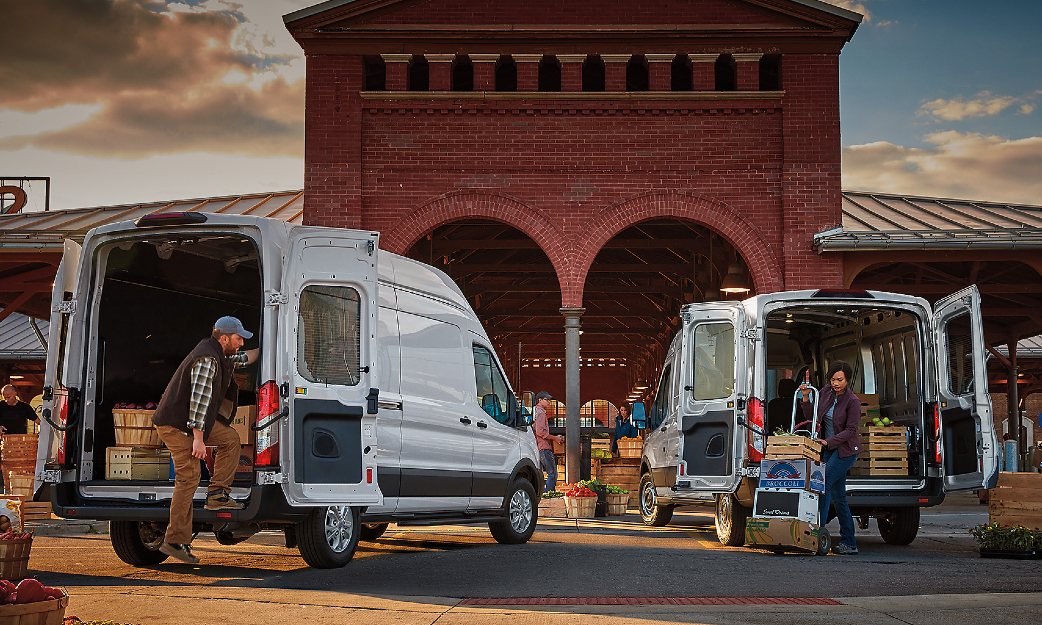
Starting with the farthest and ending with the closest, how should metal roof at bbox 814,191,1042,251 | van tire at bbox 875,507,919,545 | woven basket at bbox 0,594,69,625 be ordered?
metal roof at bbox 814,191,1042,251 → van tire at bbox 875,507,919,545 → woven basket at bbox 0,594,69,625

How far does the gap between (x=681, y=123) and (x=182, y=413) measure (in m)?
12.2

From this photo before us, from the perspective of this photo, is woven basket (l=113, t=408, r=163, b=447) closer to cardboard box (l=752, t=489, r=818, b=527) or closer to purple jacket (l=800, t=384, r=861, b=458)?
cardboard box (l=752, t=489, r=818, b=527)

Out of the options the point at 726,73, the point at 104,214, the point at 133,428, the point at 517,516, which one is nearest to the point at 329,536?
the point at 133,428

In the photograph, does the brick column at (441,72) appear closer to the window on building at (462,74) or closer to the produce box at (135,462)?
the window on building at (462,74)

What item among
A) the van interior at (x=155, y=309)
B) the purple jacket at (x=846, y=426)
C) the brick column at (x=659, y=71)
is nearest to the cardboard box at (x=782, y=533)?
the purple jacket at (x=846, y=426)

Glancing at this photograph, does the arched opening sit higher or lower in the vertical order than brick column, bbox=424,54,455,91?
lower

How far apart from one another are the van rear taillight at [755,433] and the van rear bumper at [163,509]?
462 cm

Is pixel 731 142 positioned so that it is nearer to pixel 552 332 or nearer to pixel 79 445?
pixel 79 445

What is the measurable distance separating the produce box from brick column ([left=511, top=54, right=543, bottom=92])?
11.1 m

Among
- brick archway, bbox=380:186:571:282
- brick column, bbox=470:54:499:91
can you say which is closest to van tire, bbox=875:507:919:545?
brick archway, bbox=380:186:571:282

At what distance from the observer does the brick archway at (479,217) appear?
19594mm

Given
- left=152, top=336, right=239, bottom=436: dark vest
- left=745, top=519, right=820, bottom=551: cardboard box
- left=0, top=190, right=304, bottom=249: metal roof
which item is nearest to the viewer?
left=152, top=336, right=239, bottom=436: dark vest

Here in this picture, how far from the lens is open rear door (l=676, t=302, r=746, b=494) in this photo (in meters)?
12.7

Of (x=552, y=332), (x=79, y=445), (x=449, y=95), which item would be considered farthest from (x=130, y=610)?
(x=552, y=332)
